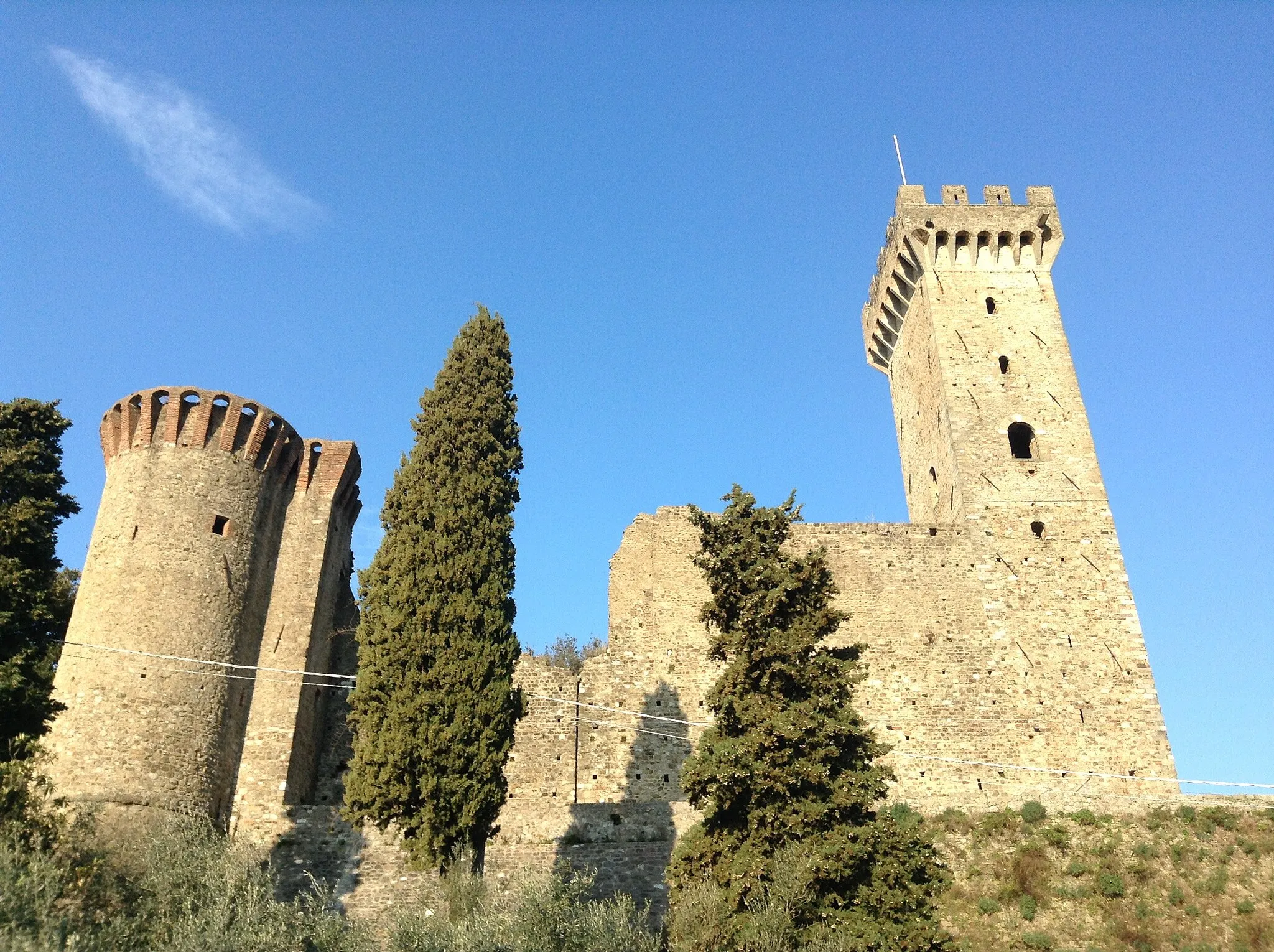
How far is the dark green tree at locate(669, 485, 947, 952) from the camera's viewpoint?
13023 mm

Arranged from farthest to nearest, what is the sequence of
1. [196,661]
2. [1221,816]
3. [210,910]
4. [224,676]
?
[224,676]
[196,661]
[1221,816]
[210,910]

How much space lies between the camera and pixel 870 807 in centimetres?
1431

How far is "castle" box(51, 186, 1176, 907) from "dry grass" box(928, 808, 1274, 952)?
4.05 ft

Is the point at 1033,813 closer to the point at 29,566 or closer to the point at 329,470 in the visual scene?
the point at 329,470

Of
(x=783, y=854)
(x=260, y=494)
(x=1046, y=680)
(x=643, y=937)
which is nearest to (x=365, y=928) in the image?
(x=643, y=937)

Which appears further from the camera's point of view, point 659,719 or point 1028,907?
point 659,719

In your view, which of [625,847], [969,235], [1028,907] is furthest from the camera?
[969,235]

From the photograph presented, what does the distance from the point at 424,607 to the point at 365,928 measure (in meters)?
4.37

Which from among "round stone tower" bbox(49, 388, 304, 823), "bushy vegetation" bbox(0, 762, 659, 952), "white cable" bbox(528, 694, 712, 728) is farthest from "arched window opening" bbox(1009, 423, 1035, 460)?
"round stone tower" bbox(49, 388, 304, 823)

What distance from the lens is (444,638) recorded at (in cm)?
1468

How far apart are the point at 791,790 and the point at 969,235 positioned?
19751mm

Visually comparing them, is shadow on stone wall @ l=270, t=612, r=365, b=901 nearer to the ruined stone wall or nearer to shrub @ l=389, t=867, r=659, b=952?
the ruined stone wall

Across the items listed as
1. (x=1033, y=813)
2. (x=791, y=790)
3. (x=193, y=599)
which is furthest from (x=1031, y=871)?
(x=193, y=599)

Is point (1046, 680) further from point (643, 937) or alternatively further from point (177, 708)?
point (177, 708)
